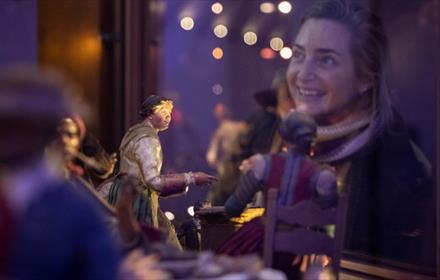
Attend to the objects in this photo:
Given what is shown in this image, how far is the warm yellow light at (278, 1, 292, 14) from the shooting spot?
745cm

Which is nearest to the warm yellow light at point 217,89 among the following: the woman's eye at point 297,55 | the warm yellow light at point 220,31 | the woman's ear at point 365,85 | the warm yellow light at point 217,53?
the warm yellow light at point 217,53

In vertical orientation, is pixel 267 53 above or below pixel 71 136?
above

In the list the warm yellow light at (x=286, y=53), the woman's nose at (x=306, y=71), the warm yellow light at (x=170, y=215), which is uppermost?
the warm yellow light at (x=286, y=53)

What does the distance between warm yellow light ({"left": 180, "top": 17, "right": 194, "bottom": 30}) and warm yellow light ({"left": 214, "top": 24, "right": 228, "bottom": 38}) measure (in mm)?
302

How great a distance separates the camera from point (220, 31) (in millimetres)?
8234

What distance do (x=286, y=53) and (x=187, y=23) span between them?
1.50 m

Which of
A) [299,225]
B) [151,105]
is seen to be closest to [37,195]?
[299,225]

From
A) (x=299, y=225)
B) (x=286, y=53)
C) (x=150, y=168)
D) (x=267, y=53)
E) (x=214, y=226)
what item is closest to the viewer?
(x=299, y=225)

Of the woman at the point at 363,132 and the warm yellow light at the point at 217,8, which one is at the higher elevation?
the warm yellow light at the point at 217,8

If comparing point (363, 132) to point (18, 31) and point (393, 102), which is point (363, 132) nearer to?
point (393, 102)

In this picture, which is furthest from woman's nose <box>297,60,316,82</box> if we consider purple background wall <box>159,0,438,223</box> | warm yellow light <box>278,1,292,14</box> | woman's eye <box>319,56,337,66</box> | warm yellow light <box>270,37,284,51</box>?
warm yellow light <box>278,1,292,14</box>

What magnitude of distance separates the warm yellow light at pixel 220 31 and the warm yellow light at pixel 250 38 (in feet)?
0.85

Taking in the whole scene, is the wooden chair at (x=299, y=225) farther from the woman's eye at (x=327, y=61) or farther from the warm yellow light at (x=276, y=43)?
the warm yellow light at (x=276, y=43)

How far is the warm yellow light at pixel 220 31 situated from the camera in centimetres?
818
